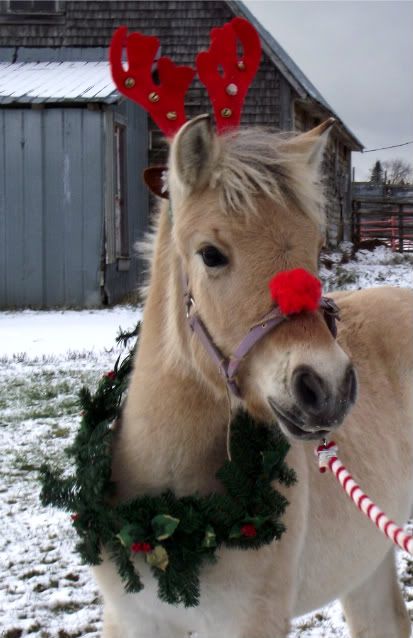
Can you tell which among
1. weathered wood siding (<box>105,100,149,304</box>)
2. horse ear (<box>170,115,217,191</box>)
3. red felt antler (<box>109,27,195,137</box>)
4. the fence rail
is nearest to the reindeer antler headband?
red felt antler (<box>109,27,195,137</box>)

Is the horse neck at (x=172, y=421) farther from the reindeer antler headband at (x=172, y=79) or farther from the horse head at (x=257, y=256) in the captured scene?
the reindeer antler headband at (x=172, y=79)

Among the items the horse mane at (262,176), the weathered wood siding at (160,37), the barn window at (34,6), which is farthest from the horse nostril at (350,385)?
the barn window at (34,6)

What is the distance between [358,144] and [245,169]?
2028cm

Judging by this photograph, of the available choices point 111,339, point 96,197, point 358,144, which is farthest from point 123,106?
point 358,144

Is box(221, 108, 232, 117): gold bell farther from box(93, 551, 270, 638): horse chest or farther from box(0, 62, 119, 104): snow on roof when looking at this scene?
box(0, 62, 119, 104): snow on roof

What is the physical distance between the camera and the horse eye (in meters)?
2.09

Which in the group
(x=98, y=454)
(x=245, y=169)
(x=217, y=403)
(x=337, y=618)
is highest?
(x=245, y=169)

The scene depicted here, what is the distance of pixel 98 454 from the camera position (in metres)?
2.38

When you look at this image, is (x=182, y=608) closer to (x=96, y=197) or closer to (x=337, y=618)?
(x=337, y=618)

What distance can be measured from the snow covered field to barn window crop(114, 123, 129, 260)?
143 cm

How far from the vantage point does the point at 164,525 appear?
2.15 m

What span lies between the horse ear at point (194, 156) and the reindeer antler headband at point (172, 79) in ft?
1.30

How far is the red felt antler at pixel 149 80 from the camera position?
2570 mm

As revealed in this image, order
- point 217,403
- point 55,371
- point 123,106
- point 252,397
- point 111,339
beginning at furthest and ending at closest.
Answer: point 123,106 → point 111,339 → point 55,371 → point 217,403 → point 252,397
